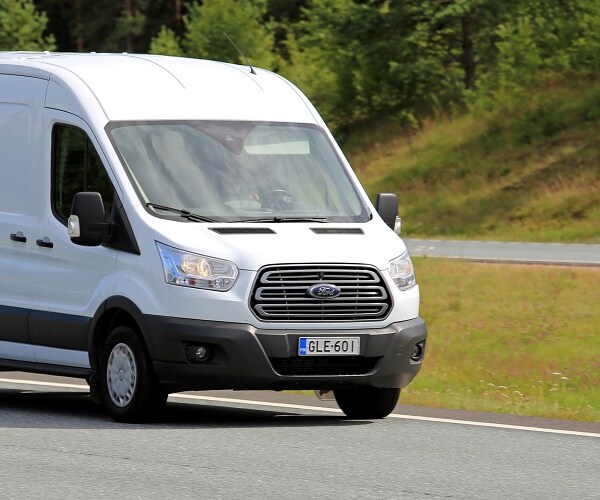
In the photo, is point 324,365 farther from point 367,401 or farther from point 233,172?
point 233,172

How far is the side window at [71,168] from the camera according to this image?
436 inches

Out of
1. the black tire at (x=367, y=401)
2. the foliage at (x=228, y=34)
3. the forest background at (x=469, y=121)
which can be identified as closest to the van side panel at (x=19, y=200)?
the black tire at (x=367, y=401)

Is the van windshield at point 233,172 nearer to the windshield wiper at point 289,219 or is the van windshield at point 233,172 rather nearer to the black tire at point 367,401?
the windshield wiper at point 289,219

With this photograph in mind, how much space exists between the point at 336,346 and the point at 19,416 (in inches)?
87.6

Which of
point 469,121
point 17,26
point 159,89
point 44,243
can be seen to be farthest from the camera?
point 17,26

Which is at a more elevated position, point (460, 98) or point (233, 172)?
point (233, 172)

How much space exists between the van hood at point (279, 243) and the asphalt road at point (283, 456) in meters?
1.07

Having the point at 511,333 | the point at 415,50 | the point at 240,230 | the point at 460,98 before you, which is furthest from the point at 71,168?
the point at 415,50

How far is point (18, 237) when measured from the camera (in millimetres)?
11438

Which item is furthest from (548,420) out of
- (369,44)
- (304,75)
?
(304,75)

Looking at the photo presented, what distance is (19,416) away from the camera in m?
10.9

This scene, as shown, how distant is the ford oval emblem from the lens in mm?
10289

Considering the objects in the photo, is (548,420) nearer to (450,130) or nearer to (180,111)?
(180,111)

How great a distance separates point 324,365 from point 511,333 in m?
9.76
